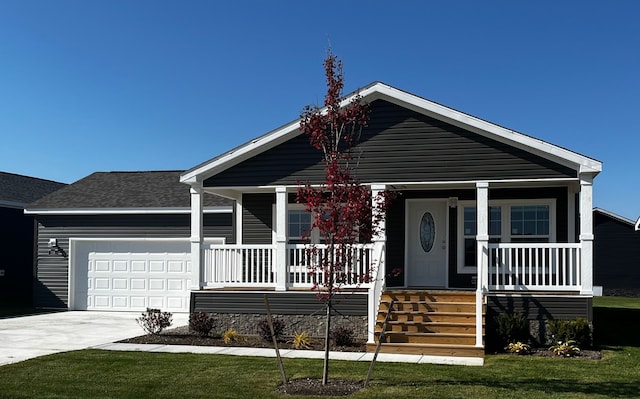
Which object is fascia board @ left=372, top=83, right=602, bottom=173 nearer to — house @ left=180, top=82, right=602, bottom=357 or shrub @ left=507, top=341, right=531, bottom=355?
house @ left=180, top=82, right=602, bottom=357

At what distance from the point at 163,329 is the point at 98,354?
3.52 metres

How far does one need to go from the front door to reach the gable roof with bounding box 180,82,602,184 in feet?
9.16

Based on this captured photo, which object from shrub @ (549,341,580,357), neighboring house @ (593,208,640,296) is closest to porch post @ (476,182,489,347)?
shrub @ (549,341,580,357)

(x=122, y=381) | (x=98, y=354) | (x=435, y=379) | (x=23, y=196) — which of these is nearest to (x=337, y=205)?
(x=435, y=379)

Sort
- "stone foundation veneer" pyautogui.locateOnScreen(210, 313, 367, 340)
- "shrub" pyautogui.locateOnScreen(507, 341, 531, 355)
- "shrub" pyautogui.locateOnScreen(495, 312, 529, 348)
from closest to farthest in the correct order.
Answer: "shrub" pyautogui.locateOnScreen(507, 341, 531, 355)
"shrub" pyautogui.locateOnScreen(495, 312, 529, 348)
"stone foundation veneer" pyautogui.locateOnScreen(210, 313, 367, 340)

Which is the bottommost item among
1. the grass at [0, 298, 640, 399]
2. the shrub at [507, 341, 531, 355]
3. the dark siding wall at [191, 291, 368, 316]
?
the grass at [0, 298, 640, 399]

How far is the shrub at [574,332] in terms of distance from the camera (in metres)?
12.7

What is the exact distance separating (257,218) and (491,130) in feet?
20.8

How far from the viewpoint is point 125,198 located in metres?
21.5

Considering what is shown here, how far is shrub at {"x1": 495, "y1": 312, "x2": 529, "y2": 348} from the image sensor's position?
12.9 metres

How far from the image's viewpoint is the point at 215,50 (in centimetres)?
1930

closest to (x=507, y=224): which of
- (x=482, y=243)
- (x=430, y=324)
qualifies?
(x=482, y=243)

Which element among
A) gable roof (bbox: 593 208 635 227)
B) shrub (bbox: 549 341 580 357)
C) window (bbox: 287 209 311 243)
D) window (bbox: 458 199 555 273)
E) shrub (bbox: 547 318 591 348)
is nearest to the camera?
shrub (bbox: 549 341 580 357)

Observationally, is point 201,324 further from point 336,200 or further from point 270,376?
point 336,200
